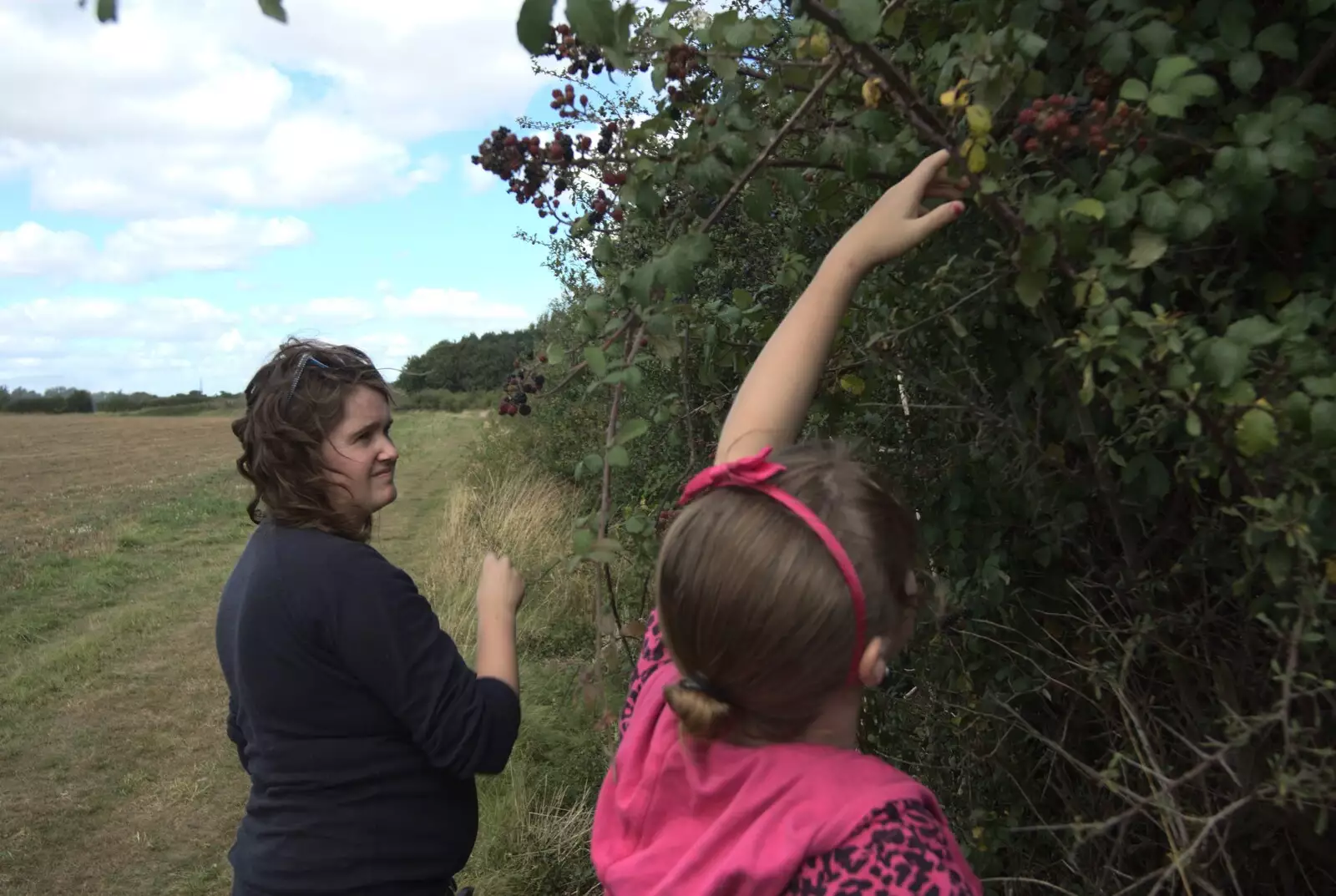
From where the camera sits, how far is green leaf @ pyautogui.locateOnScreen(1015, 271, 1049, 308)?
145 cm

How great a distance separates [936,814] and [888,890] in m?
0.16

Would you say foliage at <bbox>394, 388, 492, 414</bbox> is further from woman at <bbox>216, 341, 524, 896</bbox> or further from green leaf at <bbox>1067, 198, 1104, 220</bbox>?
green leaf at <bbox>1067, 198, 1104, 220</bbox>

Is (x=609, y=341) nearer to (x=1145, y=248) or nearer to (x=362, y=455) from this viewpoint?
(x=362, y=455)

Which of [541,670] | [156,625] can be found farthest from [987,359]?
[156,625]

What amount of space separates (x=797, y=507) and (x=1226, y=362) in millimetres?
553

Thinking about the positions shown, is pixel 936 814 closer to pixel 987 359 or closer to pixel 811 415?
pixel 987 359

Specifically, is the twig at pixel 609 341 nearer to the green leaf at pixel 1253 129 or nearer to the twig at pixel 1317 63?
the green leaf at pixel 1253 129

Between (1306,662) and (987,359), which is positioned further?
(987,359)

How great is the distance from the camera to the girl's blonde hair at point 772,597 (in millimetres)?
1151

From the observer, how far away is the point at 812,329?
5.33ft

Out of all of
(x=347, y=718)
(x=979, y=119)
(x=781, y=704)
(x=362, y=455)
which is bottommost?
(x=347, y=718)

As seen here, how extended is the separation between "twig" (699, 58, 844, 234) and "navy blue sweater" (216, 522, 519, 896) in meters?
0.92

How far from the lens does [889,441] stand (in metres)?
2.45

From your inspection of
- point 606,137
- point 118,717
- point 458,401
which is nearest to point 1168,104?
point 606,137
